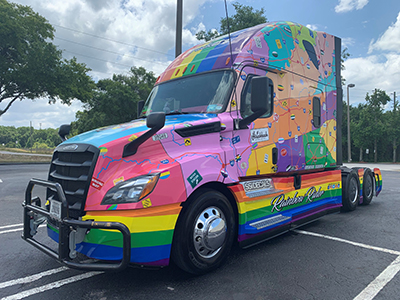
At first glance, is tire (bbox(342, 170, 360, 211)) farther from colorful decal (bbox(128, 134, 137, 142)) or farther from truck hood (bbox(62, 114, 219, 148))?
colorful decal (bbox(128, 134, 137, 142))

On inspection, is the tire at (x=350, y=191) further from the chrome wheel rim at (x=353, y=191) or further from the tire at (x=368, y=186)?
the tire at (x=368, y=186)

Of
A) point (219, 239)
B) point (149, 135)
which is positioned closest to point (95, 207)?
point (149, 135)

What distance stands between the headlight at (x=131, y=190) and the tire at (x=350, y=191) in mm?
5605

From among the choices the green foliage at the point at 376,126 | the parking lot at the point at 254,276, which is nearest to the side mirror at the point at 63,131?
the parking lot at the point at 254,276

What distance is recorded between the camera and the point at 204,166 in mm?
3441

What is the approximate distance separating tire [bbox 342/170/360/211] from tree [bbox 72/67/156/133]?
25.0 meters

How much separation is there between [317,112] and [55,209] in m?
4.72

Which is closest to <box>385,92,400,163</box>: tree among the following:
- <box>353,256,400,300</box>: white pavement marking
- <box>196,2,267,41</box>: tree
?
<box>196,2,267,41</box>: tree

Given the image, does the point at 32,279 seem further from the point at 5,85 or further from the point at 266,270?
the point at 5,85

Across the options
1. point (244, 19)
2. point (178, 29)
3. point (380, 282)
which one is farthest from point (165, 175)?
point (244, 19)

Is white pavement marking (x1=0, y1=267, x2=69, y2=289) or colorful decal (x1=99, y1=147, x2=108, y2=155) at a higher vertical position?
colorful decal (x1=99, y1=147, x2=108, y2=155)

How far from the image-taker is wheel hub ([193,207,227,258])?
3385 mm

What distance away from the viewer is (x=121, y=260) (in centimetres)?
286

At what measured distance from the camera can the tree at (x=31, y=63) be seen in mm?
20547
